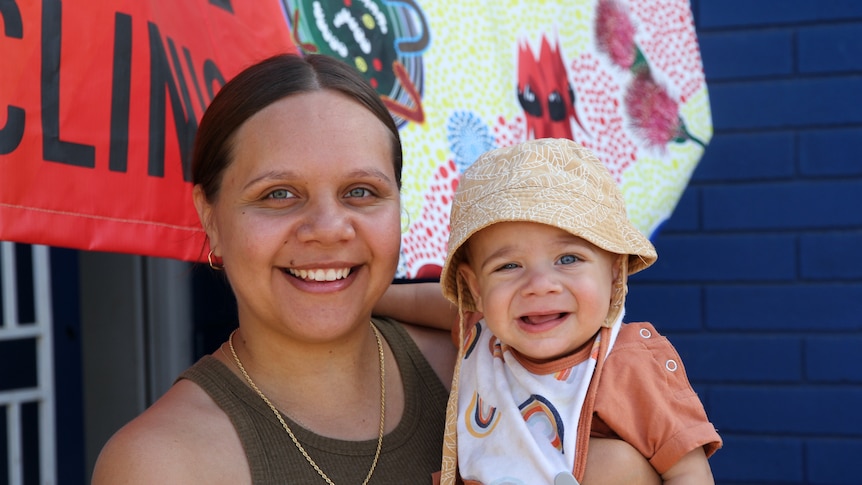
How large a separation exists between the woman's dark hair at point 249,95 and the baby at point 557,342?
351mm

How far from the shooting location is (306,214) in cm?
182

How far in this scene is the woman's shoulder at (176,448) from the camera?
1.60 meters

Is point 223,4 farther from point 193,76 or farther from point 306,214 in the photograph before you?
point 306,214

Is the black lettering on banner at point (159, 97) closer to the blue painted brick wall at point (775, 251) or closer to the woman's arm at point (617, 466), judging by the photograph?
the woman's arm at point (617, 466)

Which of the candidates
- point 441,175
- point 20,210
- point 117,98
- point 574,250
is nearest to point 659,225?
point 441,175

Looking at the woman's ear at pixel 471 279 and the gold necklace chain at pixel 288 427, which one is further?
the woman's ear at pixel 471 279

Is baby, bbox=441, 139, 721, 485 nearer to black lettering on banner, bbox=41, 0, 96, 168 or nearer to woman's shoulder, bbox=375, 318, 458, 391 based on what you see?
woman's shoulder, bbox=375, 318, 458, 391

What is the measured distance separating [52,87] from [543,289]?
3.11 ft

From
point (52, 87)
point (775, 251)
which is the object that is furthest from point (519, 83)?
point (775, 251)

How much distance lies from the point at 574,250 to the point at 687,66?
1482 millimetres

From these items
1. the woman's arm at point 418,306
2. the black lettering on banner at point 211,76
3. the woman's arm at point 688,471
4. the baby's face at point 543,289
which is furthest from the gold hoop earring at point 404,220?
the woman's arm at point 688,471

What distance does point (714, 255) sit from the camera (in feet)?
15.3

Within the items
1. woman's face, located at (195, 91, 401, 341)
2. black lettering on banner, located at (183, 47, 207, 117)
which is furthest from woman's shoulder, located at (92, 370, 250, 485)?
black lettering on banner, located at (183, 47, 207, 117)

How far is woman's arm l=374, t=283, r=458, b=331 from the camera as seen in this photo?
2.32 m
